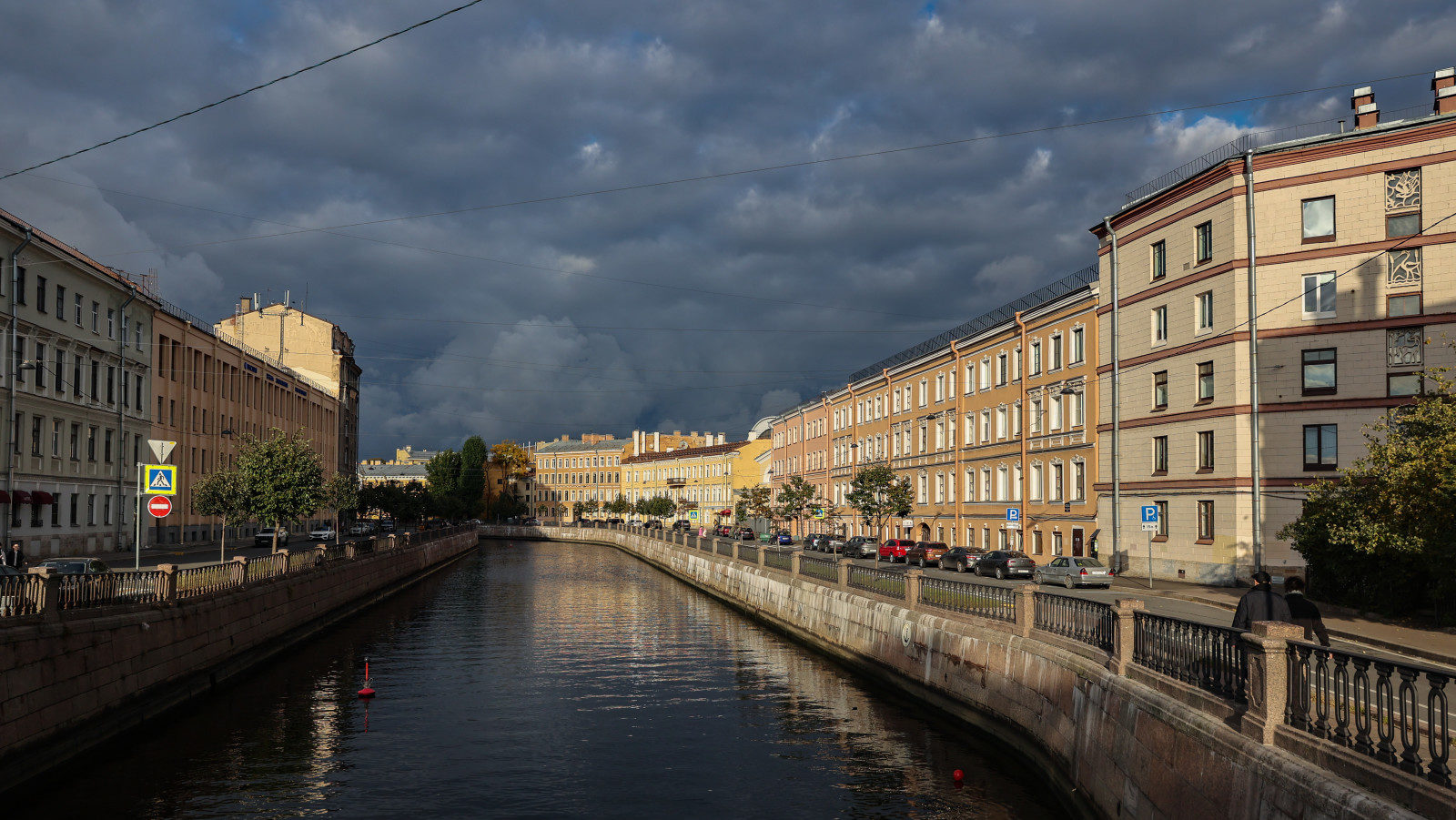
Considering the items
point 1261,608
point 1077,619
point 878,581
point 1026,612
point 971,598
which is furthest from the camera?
point 878,581

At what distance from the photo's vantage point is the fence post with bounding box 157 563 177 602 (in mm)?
22172

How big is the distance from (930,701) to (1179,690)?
1094cm

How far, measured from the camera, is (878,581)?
1134 inches

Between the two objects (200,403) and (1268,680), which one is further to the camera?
(200,403)

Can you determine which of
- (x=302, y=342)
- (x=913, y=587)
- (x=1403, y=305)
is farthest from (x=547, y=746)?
(x=302, y=342)

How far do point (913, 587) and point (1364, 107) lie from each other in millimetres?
31447

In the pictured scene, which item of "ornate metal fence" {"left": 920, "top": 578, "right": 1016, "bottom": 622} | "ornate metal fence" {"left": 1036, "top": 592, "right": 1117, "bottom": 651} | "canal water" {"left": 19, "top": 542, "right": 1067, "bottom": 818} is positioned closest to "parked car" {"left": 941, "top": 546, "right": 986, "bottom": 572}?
"canal water" {"left": 19, "top": 542, "right": 1067, "bottom": 818}

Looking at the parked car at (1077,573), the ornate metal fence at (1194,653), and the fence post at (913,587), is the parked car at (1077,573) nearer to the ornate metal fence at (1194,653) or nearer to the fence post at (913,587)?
the fence post at (913,587)

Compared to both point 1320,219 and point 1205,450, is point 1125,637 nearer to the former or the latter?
point 1205,450

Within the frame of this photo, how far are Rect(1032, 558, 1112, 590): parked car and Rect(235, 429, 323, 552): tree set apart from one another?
34004 millimetres

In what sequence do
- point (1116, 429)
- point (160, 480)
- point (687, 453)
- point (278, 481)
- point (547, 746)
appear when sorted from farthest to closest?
A: point (687, 453), point (278, 481), point (1116, 429), point (160, 480), point (547, 746)

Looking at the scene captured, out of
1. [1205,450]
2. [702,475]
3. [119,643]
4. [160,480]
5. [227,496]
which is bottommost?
[119,643]

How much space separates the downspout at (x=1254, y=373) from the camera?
1614 inches

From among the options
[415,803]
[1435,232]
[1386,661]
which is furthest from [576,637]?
[1435,232]
